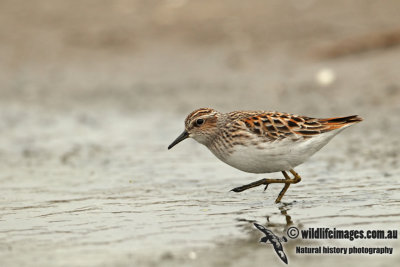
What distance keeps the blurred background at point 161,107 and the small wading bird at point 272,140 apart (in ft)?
1.80

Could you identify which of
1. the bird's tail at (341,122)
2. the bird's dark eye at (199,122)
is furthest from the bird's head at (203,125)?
the bird's tail at (341,122)

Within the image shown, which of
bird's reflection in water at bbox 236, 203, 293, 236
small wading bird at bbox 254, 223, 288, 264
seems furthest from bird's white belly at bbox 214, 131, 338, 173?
small wading bird at bbox 254, 223, 288, 264

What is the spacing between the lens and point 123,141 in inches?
516

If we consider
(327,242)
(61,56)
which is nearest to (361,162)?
(327,242)

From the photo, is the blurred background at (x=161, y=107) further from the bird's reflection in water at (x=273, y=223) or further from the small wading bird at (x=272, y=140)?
the small wading bird at (x=272, y=140)

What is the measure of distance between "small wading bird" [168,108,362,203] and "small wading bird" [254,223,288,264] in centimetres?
117

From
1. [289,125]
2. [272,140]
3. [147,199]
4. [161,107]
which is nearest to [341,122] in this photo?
[289,125]

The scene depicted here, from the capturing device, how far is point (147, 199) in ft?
29.0

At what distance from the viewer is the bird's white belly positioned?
8172 millimetres

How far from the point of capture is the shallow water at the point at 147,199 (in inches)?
266

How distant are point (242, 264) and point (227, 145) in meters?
2.68

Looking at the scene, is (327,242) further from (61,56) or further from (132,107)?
(61,56)

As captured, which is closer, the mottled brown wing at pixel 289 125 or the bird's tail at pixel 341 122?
the mottled brown wing at pixel 289 125

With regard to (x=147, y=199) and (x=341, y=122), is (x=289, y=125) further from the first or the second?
(x=147, y=199)
